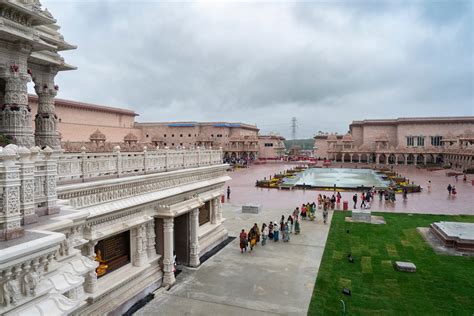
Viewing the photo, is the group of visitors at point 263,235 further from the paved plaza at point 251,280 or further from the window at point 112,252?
the window at point 112,252

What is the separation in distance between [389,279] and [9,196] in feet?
35.9

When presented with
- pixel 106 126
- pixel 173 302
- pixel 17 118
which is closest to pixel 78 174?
pixel 17 118

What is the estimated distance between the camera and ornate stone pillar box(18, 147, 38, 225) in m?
4.22

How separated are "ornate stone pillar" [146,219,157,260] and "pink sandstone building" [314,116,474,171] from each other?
190 feet

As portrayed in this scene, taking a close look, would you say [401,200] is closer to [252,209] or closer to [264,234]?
[252,209]

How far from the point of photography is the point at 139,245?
973 centimetres

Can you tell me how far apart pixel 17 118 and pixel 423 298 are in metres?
12.6

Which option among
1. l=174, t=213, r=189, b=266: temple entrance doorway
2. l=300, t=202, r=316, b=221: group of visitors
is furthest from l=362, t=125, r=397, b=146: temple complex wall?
l=174, t=213, r=189, b=266: temple entrance doorway

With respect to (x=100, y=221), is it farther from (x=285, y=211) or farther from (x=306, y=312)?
(x=285, y=211)

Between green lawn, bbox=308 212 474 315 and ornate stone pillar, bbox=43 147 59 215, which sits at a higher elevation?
ornate stone pillar, bbox=43 147 59 215

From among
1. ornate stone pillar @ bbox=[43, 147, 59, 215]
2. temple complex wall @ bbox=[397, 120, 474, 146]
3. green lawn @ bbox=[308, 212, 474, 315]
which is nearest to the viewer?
ornate stone pillar @ bbox=[43, 147, 59, 215]

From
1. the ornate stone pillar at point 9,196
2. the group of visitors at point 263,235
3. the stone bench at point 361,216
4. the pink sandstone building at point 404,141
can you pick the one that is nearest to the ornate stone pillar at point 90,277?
the ornate stone pillar at point 9,196

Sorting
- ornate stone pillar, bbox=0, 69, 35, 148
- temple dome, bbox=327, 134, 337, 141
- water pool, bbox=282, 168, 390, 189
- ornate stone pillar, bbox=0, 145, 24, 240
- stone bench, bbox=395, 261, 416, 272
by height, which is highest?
temple dome, bbox=327, 134, 337, 141

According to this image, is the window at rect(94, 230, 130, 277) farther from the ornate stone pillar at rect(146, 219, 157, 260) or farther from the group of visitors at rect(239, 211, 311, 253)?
the group of visitors at rect(239, 211, 311, 253)
